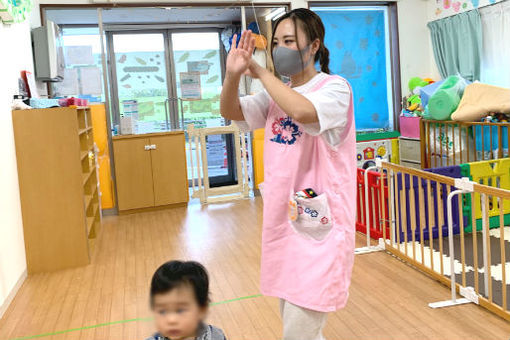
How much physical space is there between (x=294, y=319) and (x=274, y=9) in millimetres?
5152

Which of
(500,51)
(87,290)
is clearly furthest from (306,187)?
(500,51)

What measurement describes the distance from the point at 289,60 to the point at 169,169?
4.40 meters

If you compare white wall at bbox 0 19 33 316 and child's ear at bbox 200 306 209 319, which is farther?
white wall at bbox 0 19 33 316

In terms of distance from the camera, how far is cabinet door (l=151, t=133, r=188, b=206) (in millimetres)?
5754

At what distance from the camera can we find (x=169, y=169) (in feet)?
19.0

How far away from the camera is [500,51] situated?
5461mm

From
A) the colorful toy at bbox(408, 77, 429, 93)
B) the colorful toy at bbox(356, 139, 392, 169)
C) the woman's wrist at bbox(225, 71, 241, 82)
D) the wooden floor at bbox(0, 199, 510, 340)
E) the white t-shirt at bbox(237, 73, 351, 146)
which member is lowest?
the wooden floor at bbox(0, 199, 510, 340)

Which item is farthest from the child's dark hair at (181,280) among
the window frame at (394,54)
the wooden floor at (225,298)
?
Result: the window frame at (394,54)

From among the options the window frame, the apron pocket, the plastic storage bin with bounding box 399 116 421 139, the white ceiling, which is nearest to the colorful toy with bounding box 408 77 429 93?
the window frame

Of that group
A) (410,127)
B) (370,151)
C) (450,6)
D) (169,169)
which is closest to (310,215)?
(169,169)

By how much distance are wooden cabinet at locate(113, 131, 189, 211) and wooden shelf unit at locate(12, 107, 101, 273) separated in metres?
1.93

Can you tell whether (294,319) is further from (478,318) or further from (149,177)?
(149,177)

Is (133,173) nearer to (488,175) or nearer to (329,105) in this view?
(488,175)

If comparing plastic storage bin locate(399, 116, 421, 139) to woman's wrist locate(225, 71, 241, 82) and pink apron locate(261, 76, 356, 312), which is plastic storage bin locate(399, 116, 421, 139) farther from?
woman's wrist locate(225, 71, 241, 82)
